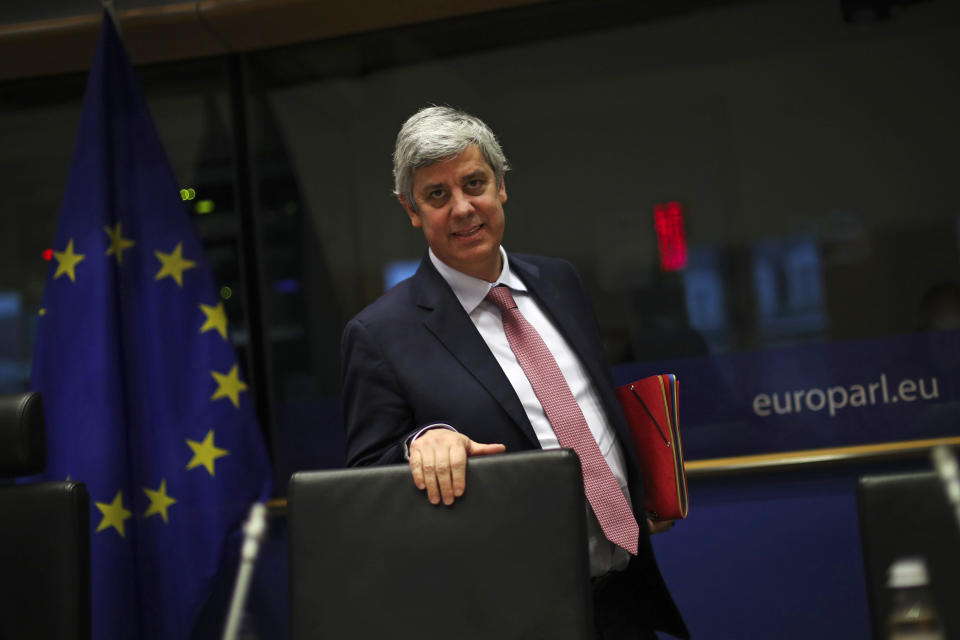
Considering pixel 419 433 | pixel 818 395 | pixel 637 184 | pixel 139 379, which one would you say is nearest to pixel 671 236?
pixel 637 184

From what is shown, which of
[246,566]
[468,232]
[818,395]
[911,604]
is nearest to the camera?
[246,566]

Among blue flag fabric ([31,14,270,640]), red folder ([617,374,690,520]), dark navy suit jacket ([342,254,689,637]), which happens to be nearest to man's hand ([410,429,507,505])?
dark navy suit jacket ([342,254,689,637])

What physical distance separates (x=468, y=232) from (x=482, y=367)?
9.9 inches

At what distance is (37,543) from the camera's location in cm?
203

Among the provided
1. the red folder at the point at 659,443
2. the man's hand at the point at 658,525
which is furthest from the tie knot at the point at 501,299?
the man's hand at the point at 658,525

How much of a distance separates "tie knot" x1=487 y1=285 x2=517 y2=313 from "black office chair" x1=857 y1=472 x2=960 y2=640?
0.68 metres

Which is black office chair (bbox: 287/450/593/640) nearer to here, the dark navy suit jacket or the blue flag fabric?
the dark navy suit jacket

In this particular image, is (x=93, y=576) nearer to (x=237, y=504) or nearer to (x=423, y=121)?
(x=237, y=504)

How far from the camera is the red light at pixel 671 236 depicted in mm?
3234

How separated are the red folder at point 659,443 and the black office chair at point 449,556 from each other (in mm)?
325

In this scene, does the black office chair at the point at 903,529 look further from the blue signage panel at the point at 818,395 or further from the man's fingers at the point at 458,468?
the blue signage panel at the point at 818,395

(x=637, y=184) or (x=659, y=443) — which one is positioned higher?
(x=637, y=184)

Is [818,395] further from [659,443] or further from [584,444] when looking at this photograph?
[584,444]

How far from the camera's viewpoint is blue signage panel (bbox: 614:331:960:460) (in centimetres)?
305
